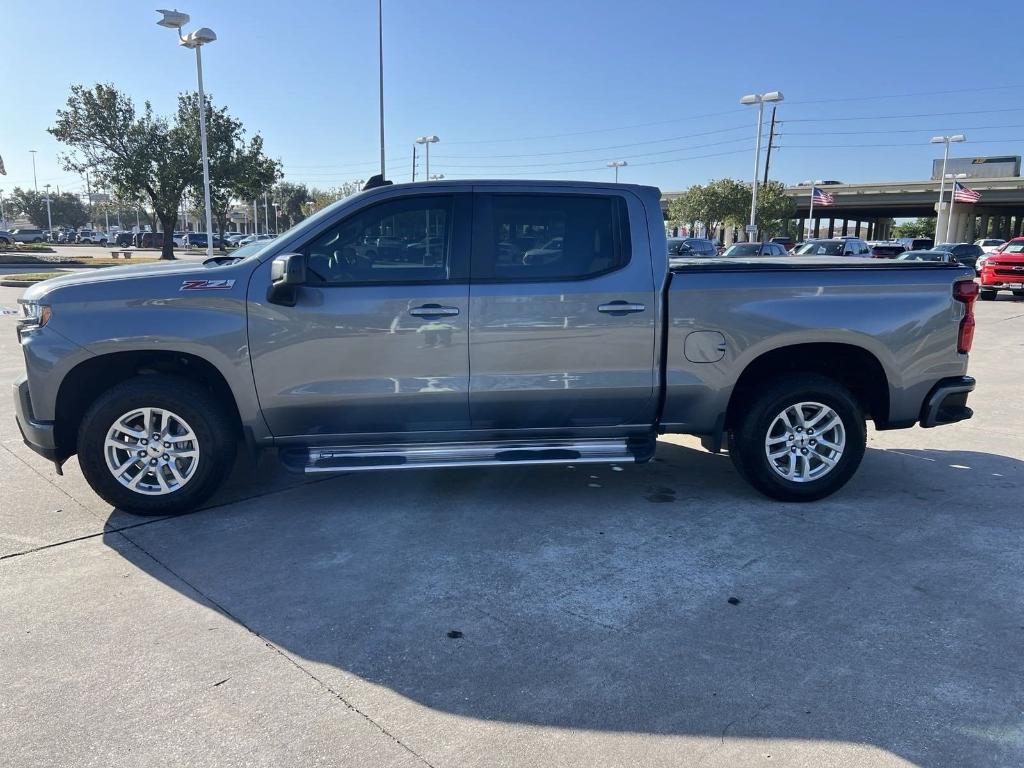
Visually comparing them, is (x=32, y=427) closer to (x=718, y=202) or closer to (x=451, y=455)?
(x=451, y=455)

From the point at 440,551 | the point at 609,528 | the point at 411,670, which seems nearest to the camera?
the point at 411,670

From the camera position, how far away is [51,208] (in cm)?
10662

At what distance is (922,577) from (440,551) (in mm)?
2555

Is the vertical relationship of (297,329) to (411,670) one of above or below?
above

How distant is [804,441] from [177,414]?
12.9 feet

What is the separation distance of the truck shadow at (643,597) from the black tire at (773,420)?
0.41 feet

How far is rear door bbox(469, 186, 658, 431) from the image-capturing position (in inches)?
183

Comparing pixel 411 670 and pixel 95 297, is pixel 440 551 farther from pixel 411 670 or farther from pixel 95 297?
pixel 95 297

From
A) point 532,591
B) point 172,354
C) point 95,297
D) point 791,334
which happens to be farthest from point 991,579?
point 95,297

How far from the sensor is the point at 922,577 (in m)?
4.00

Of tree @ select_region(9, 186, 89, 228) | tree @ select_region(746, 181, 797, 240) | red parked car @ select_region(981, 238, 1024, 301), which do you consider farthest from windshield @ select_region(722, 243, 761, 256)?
tree @ select_region(9, 186, 89, 228)

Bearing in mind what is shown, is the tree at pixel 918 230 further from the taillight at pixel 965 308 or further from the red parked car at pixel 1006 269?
the taillight at pixel 965 308

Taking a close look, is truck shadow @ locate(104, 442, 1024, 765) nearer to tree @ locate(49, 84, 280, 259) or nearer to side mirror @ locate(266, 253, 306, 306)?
side mirror @ locate(266, 253, 306, 306)

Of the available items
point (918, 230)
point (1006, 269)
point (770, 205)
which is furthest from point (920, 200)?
point (1006, 269)
